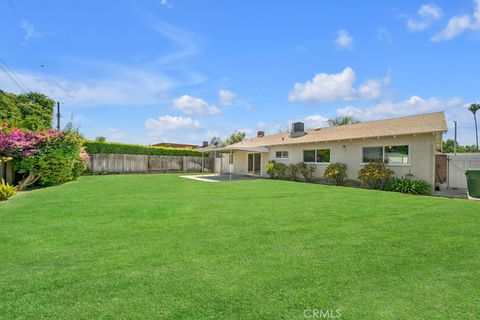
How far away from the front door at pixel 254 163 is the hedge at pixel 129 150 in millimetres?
7155

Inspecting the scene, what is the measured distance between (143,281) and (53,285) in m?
1.00

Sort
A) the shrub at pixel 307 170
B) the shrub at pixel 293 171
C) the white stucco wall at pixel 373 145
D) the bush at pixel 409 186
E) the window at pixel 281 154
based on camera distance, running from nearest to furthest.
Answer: the bush at pixel 409 186 < the white stucco wall at pixel 373 145 < the shrub at pixel 307 170 < the shrub at pixel 293 171 < the window at pixel 281 154

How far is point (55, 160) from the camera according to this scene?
13.2 metres

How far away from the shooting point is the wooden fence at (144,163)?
2256 centimetres

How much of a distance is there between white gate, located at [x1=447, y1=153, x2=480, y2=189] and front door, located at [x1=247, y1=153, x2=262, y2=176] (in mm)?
12863

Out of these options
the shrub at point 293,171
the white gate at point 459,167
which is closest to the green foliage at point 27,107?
the shrub at point 293,171

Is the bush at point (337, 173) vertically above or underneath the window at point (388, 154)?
underneath

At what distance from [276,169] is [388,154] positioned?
7.71m

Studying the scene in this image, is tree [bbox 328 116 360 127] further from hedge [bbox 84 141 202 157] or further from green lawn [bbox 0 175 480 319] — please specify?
green lawn [bbox 0 175 480 319]

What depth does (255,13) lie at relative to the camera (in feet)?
39.7

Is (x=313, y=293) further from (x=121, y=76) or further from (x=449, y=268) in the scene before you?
(x=121, y=76)

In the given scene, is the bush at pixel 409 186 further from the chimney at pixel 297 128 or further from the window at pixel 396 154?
the chimney at pixel 297 128

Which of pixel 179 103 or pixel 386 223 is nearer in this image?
pixel 386 223

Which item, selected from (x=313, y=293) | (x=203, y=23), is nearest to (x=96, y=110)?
(x=203, y=23)
